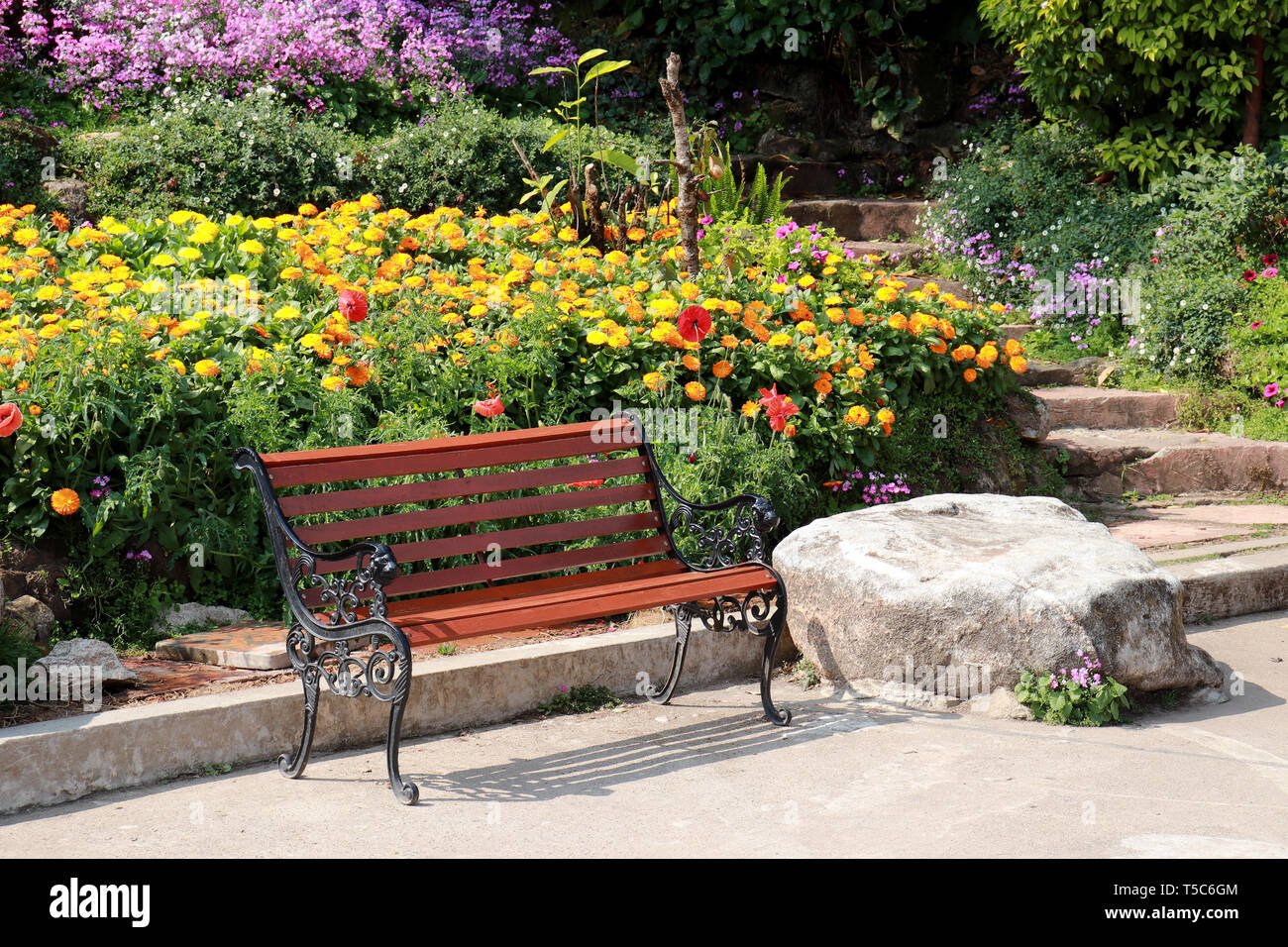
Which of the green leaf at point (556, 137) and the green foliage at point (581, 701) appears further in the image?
the green leaf at point (556, 137)

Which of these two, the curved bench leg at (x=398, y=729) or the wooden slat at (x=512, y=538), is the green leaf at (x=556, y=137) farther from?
the curved bench leg at (x=398, y=729)

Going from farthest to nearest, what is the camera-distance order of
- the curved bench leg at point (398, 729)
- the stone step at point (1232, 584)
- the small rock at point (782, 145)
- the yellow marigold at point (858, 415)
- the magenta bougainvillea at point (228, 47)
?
the small rock at point (782, 145) → the magenta bougainvillea at point (228, 47) → the yellow marigold at point (858, 415) → the stone step at point (1232, 584) → the curved bench leg at point (398, 729)

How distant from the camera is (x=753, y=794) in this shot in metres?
3.51

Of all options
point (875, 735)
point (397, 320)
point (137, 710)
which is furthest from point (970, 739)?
point (397, 320)

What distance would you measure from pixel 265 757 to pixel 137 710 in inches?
15.4

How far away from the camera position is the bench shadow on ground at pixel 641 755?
11.7ft

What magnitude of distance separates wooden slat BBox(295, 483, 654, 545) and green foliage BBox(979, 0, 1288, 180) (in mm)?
6358

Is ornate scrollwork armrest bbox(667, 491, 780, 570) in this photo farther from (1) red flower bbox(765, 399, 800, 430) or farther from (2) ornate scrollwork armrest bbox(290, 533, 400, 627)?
(2) ornate scrollwork armrest bbox(290, 533, 400, 627)

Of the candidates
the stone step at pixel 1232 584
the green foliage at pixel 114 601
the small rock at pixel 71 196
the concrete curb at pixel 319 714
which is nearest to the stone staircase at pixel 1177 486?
the stone step at pixel 1232 584

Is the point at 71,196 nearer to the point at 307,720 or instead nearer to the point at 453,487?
the point at 453,487

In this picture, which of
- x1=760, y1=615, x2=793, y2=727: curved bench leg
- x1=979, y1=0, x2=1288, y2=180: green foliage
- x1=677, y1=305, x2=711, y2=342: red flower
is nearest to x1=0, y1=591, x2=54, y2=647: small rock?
x1=760, y1=615, x2=793, y2=727: curved bench leg

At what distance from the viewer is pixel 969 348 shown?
19.9ft

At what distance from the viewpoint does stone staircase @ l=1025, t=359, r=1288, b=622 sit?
551 cm
